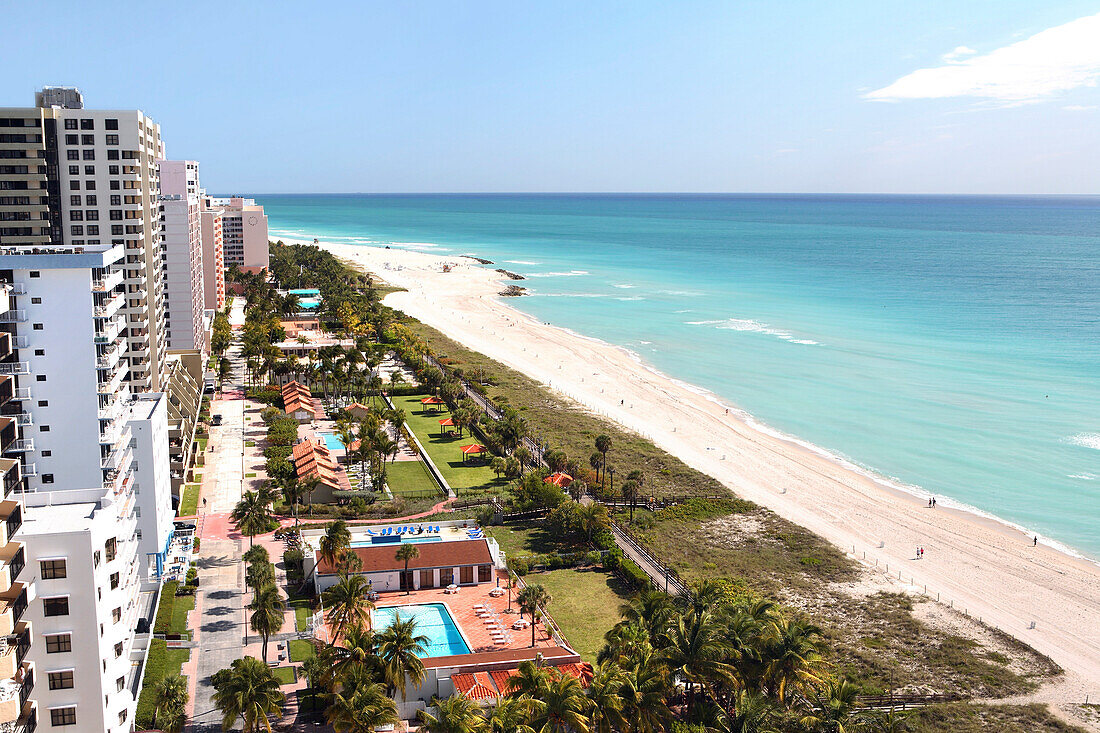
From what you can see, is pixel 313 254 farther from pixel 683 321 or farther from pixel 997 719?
pixel 997 719

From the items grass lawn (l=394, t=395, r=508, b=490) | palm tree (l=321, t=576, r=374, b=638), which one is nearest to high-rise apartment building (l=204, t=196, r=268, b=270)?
grass lawn (l=394, t=395, r=508, b=490)

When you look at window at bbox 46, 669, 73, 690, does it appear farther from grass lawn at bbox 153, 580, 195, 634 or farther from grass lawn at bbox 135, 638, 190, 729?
grass lawn at bbox 153, 580, 195, 634

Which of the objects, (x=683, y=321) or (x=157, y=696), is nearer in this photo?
(x=157, y=696)

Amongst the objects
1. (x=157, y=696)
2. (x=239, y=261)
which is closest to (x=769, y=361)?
(x=157, y=696)

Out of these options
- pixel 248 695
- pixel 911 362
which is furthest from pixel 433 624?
pixel 911 362

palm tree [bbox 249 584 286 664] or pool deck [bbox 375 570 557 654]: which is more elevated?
palm tree [bbox 249 584 286 664]

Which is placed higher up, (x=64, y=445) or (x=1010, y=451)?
(x=64, y=445)
